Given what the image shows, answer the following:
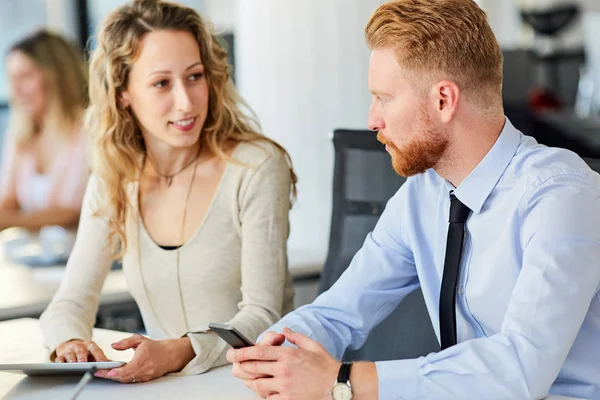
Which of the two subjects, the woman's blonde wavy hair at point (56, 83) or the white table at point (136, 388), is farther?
the woman's blonde wavy hair at point (56, 83)

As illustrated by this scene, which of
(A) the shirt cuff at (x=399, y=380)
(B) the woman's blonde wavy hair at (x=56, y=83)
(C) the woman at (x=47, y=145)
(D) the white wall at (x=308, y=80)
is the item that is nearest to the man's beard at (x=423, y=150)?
(A) the shirt cuff at (x=399, y=380)

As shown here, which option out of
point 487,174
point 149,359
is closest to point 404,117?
point 487,174

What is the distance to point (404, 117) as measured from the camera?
1.43 meters

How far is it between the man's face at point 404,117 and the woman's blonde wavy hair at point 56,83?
3.18 meters

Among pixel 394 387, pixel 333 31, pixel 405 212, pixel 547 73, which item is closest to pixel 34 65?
pixel 333 31

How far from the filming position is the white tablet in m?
1.32

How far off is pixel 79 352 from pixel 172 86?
2.04ft

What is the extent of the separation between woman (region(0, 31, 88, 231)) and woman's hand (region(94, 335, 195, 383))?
277 cm

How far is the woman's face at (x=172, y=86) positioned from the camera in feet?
6.24

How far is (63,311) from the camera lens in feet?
5.95

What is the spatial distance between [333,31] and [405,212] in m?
1.40

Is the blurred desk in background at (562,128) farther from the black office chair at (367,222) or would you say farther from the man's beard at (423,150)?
the man's beard at (423,150)

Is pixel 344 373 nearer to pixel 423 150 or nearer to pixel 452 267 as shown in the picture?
pixel 452 267

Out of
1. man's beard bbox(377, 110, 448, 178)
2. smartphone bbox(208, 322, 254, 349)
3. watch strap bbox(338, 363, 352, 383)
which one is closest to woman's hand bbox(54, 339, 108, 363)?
smartphone bbox(208, 322, 254, 349)
